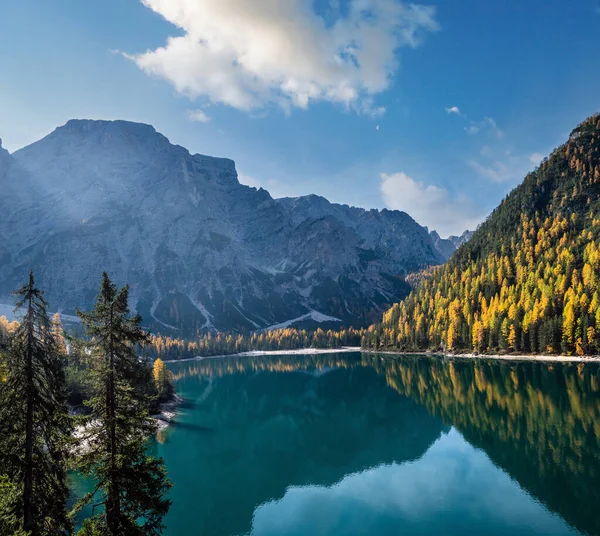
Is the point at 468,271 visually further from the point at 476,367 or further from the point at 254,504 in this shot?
the point at 254,504

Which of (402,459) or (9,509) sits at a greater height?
(9,509)

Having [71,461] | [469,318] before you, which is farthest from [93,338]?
[469,318]

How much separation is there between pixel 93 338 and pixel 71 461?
5356 millimetres

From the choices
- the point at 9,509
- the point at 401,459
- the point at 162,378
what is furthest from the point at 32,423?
the point at 162,378

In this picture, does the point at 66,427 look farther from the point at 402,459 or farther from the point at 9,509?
the point at 402,459

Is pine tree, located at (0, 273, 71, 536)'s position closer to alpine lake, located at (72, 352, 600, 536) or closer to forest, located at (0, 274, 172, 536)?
forest, located at (0, 274, 172, 536)

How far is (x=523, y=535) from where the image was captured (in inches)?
1220

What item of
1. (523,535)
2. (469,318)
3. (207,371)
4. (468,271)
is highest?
(468,271)

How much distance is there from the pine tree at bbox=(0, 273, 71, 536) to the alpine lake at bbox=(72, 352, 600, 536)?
25381mm

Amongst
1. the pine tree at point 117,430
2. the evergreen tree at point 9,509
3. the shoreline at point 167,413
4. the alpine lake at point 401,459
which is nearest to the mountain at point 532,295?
the alpine lake at point 401,459

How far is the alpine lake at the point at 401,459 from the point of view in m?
36.0

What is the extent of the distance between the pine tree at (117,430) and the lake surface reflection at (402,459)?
23.3 meters

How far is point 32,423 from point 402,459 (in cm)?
5198

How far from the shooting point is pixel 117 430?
17.5 m
